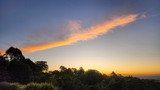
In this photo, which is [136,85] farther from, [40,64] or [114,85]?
[40,64]

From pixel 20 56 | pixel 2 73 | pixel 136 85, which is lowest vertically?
pixel 136 85

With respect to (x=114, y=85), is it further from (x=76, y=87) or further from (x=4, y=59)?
(x=4, y=59)

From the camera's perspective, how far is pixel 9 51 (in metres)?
49.8

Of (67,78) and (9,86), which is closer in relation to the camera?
(9,86)

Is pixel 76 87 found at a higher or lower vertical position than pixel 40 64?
lower

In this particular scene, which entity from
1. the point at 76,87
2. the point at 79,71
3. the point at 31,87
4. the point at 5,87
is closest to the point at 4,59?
the point at 79,71

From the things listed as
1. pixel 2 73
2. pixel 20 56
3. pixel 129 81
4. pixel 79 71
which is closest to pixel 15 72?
pixel 2 73

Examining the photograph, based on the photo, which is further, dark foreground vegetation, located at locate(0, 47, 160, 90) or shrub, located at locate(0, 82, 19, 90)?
dark foreground vegetation, located at locate(0, 47, 160, 90)

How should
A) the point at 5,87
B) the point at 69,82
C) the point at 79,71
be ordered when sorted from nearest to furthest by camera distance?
the point at 5,87
the point at 69,82
the point at 79,71

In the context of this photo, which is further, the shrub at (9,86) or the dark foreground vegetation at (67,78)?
the dark foreground vegetation at (67,78)

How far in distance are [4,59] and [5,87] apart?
1082 inches

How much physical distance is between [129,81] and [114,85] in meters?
2.00

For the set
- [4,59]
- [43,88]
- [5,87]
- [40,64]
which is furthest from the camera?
[40,64]

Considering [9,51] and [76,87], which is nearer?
[76,87]
